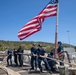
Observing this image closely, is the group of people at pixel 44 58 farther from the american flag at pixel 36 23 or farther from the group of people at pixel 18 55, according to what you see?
the group of people at pixel 18 55

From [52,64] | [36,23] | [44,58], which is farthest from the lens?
[36,23]

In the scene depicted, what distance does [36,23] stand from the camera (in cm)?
1578

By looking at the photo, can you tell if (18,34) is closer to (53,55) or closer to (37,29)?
(37,29)

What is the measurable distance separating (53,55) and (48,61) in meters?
0.51

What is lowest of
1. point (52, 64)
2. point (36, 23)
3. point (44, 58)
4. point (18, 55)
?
point (52, 64)

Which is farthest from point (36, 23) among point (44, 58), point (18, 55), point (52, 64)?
point (18, 55)

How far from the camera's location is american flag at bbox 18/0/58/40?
51.5ft

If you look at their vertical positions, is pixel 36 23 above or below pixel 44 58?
above

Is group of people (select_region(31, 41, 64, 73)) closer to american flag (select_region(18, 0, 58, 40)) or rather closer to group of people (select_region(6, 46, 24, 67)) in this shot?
american flag (select_region(18, 0, 58, 40))

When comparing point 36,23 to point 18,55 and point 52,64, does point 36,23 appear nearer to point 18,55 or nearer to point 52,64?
point 52,64

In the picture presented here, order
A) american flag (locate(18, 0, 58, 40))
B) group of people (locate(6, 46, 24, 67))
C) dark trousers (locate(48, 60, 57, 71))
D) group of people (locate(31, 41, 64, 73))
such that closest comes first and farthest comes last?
group of people (locate(31, 41, 64, 73)) → dark trousers (locate(48, 60, 57, 71)) → american flag (locate(18, 0, 58, 40)) → group of people (locate(6, 46, 24, 67))

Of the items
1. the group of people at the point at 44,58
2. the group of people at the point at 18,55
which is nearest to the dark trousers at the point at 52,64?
the group of people at the point at 44,58

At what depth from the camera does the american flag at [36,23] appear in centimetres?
1570

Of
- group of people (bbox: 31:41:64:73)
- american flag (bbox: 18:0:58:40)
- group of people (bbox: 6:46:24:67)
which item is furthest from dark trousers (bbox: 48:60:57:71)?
group of people (bbox: 6:46:24:67)
